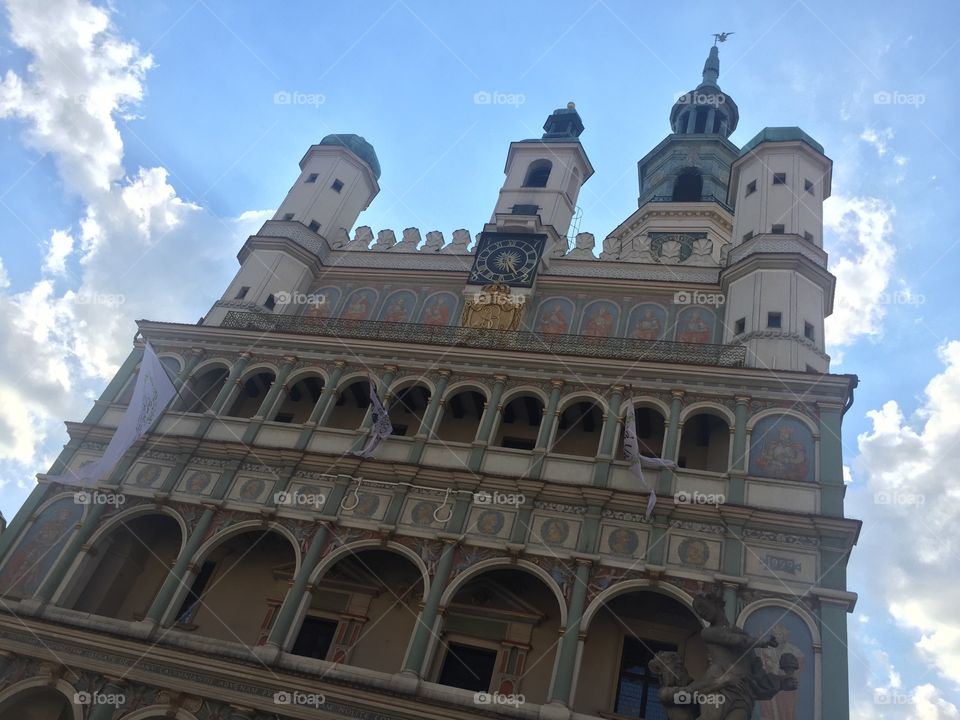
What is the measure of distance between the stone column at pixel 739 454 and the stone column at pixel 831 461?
1694 mm

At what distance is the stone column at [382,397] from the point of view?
67.5 feet

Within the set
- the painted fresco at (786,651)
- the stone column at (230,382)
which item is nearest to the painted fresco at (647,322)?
the painted fresco at (786,651)

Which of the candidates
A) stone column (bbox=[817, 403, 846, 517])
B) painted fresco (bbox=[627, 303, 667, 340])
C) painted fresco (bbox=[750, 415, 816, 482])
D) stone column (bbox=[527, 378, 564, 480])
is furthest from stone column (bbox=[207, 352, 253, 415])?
stone column (bbox=[817, 403, 846, 517])

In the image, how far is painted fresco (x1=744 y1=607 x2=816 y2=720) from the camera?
1475cm

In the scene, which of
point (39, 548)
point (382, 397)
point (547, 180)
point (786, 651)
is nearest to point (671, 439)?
point (786, 651)

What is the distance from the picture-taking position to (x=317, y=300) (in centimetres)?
2728

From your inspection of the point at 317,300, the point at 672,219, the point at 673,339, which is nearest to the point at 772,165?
the point at 672,219

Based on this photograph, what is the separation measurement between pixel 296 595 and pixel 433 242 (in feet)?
47.3

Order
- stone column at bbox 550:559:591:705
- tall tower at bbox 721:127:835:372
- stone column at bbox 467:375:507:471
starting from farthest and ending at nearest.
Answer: tall tower at bbox 721:127:835:372, stone column at bbox 467:375:507:471, stone column at bbox 550:559:591:705

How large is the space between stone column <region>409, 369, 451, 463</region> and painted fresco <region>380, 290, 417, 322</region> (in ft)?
15.4

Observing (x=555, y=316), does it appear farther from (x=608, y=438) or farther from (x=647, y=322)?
(x=608, y=438)

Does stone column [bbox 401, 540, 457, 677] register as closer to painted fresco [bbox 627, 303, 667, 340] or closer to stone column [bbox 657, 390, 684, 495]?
stone column [bbox 657, 390, 684, 495]

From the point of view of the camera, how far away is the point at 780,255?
23.2m

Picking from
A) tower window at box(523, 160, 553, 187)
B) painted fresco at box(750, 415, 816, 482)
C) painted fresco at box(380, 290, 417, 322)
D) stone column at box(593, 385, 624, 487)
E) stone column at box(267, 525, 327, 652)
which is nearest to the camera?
stone column at box(267, 525, 327, 652)
